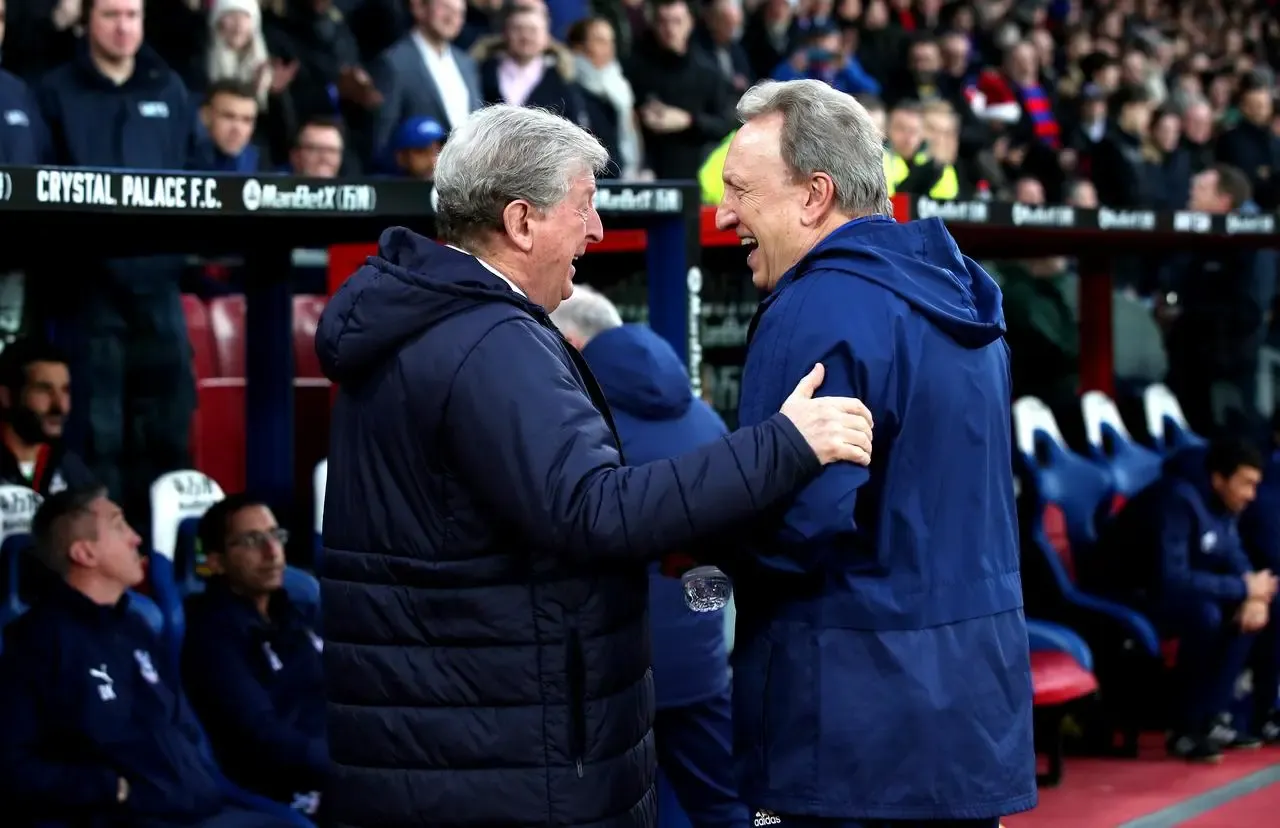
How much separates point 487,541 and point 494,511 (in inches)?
1.8

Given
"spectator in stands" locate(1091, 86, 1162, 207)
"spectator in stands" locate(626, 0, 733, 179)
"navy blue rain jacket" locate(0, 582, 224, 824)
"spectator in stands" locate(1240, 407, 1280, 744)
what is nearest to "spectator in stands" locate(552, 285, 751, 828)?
"navy blue rain jacket" locate(0, 582, 224, 824)

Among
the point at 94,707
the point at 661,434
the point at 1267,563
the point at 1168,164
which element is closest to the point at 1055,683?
the point at 1267,563

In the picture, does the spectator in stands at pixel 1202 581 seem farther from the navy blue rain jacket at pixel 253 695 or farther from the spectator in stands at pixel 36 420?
the spectator in stands at pixel 36 420

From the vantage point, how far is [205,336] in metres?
8.36

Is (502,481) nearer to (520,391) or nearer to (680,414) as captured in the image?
(520,391)

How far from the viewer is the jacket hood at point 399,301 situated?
2.66 m

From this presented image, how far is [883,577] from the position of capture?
104 inches

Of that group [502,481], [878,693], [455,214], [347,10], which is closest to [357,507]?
[502,481]

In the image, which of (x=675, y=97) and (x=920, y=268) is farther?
(x=675, y=97)

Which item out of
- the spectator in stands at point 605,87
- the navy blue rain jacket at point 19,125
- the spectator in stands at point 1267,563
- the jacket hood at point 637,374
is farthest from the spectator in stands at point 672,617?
the spectator in stands at point 605,87

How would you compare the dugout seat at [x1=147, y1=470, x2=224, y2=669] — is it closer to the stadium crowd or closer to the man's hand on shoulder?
the stadium crowd

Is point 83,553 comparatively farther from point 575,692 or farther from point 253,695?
point 575,692

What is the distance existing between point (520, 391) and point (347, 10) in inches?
314

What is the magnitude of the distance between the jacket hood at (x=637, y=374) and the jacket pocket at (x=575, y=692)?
1.87m
